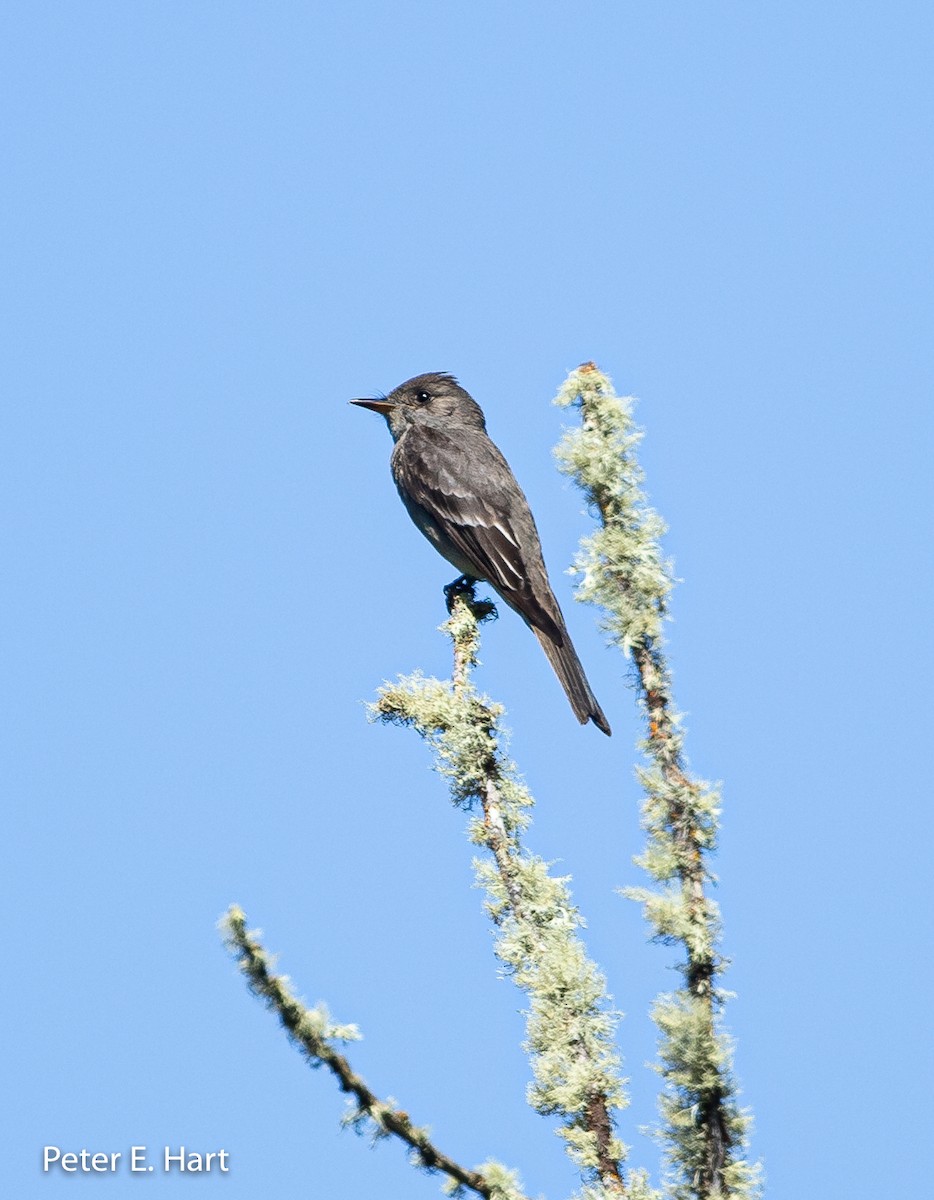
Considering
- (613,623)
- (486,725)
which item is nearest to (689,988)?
(613,623)

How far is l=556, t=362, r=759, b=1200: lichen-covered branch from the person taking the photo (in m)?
2.69

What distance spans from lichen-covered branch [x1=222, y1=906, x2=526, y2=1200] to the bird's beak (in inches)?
333

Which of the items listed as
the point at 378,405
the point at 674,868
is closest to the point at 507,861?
the point at 674,868

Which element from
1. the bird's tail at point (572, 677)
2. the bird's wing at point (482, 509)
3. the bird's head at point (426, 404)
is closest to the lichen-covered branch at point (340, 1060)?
the bird's tail at point (572, 677)

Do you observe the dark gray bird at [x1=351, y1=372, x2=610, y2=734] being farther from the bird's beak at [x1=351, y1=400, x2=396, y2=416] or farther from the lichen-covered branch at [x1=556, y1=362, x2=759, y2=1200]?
the lichen-covered branch at [x1=556, y1=362, x2=759, y2=1200]

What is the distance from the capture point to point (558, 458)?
3.50 metres

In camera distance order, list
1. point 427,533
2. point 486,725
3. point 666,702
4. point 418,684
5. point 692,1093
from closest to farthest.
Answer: point 692,1093, point 666,702, point 486,725, point 418,684, point 427,533

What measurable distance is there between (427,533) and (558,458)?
607 cm

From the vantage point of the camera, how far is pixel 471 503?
9234mm

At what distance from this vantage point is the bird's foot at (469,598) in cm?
804

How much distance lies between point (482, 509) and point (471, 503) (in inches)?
3.6

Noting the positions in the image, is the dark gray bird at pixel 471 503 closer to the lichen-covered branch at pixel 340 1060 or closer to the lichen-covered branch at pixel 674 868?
the lichen-covered branch at pixel 674 868

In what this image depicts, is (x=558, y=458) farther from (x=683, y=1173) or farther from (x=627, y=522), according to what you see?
(x=683, y=1173)

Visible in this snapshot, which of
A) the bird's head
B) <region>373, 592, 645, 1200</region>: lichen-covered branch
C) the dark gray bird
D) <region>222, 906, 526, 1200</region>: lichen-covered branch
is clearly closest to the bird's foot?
the dark gray bird
